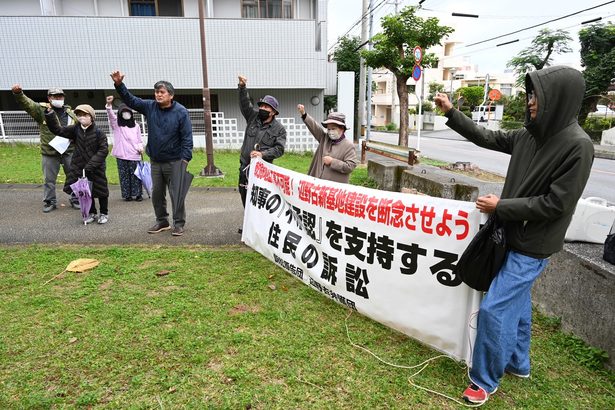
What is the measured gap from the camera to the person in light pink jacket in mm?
6969

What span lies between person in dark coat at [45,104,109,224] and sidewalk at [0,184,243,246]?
481mm

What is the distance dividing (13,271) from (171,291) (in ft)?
5.88

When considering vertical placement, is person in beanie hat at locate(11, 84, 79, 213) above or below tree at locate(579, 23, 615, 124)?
below

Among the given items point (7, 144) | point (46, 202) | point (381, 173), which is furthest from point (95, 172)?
point (7, 144)

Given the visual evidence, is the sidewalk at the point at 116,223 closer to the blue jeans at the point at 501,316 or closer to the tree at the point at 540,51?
the blue jeans at the point at 501,316

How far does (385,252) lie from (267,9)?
16910 mm

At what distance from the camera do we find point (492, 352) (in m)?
2.48

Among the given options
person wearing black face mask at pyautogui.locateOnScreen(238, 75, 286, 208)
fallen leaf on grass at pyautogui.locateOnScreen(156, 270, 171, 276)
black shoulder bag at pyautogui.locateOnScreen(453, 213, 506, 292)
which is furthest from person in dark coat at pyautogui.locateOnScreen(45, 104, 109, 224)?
black shoulder bag at pyautogui.locateOnScreen(453, 213, 506, 292)

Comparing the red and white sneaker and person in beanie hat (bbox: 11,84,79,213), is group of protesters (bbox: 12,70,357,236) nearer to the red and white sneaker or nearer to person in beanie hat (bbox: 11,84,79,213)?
person in beanie hat (bbox: 11,84,79,213)

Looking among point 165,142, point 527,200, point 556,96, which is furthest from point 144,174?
point 556,96

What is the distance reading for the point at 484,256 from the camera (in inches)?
98.6

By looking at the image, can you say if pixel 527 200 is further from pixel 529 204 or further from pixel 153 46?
pixel 153 46

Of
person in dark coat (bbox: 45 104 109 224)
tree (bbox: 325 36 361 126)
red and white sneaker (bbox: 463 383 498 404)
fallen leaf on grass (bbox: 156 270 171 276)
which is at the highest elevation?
tree (bbox: 325 36 361 126)

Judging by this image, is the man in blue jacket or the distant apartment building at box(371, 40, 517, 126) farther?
the distant apartment building at box(371, 40, 517, 126)
